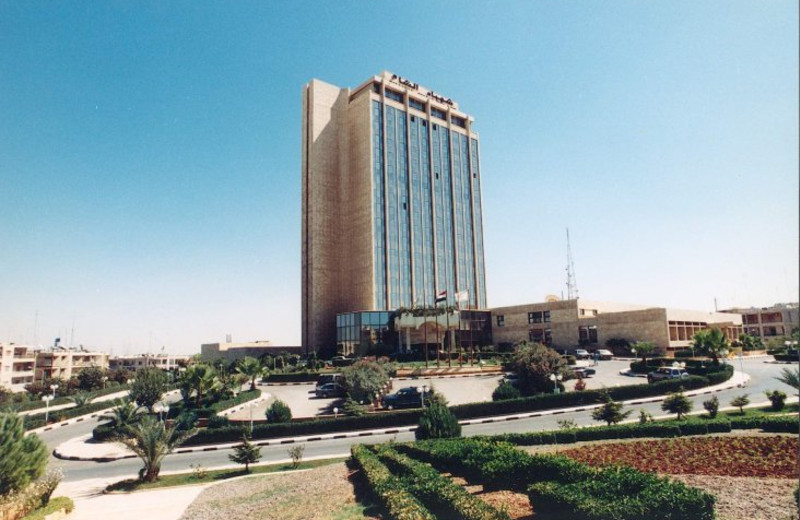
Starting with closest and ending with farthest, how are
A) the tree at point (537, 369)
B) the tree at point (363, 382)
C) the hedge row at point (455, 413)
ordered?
the hedge row at point (455, 413) < the tree at point (363, 382) < the tree at point (537, 369)

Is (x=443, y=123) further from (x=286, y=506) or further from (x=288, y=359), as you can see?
(x=286, y=506)

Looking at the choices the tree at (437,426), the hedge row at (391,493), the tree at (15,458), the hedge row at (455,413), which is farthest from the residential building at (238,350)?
the hedge row at (391,493)

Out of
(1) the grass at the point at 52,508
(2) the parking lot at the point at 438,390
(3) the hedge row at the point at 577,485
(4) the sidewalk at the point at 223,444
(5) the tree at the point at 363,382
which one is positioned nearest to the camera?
(3) the hedge row at the point at 577,485

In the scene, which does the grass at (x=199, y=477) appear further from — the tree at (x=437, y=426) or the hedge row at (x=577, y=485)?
the hedge row at (x=577, y=485)

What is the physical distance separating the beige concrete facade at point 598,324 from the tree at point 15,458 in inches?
2690

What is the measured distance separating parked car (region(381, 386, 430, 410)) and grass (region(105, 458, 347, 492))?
1390cm

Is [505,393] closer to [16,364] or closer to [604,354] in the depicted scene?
[604,354]

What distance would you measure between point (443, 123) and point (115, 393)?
→ 81.0 meters

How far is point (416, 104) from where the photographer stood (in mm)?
104188

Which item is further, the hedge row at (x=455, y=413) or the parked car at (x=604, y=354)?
the parked car at (x=604, y=354)

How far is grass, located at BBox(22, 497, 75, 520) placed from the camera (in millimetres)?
15761

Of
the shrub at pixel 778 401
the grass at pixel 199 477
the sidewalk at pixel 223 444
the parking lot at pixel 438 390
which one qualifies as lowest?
the sidewalk at pixel 223 444

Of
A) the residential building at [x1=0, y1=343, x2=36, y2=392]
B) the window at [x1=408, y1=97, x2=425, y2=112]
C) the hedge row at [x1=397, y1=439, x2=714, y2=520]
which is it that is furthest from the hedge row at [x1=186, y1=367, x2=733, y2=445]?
the residential building at [x1=0, y1=343, x2=36, y2=392]

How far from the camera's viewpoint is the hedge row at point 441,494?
10.5 meters
